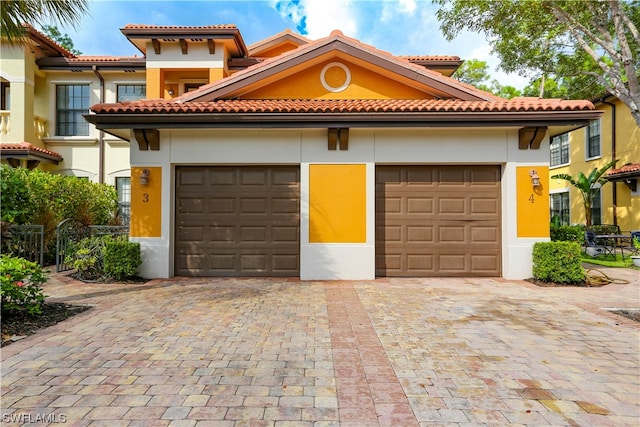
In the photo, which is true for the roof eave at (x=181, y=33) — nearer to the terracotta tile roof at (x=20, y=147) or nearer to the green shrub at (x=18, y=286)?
the terracotta tile roof at (x=20, y=147)

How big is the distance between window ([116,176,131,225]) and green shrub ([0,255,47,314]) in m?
9.65

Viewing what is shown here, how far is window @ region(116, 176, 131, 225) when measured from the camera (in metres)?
14.4

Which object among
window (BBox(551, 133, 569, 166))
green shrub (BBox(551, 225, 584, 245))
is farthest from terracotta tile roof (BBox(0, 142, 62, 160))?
window (BBox(551, 133, 569, 166))

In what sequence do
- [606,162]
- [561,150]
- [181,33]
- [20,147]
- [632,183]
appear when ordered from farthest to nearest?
[561,150]
[606,162]
[632,183]
[20,147]
[181,33]

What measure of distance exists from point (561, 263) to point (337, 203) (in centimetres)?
534

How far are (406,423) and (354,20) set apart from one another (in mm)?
11833

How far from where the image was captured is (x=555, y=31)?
1288 centimetres

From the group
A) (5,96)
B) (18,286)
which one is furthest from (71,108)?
(18,286)

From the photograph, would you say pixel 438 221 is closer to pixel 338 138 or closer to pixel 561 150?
pixel 338 138

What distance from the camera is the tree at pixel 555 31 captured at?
12633mm

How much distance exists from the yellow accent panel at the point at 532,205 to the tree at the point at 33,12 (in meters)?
9.84

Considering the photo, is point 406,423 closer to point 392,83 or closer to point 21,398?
point 21,398

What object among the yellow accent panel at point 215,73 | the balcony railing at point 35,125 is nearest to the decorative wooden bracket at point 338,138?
the yellow accent panel at point 215,73

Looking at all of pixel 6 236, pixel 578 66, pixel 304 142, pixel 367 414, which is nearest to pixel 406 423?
pixel 367 414
